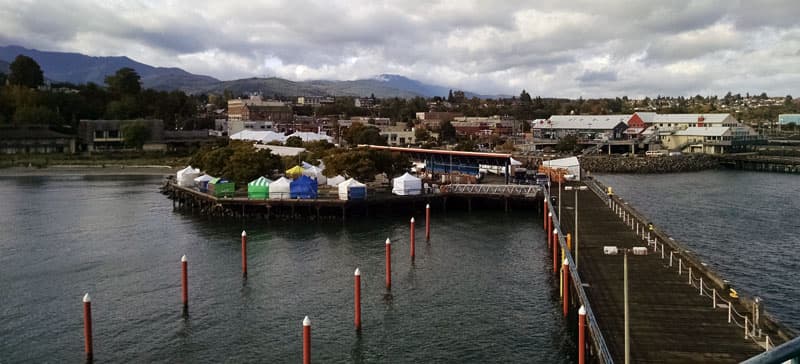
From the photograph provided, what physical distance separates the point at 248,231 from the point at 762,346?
29940 mm

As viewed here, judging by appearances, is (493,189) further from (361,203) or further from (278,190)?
(278,190)

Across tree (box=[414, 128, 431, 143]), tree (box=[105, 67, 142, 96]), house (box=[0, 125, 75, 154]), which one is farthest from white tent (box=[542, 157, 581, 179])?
tree (box=[105, 67, 142, 96])

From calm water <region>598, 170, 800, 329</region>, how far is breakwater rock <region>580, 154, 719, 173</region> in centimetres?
764

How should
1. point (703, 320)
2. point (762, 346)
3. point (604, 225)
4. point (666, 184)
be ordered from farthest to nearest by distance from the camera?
point (666, 184)
point (604, 225)
point (703, 320)
point (762, 346)

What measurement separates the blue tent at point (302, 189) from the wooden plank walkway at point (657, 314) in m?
21.8

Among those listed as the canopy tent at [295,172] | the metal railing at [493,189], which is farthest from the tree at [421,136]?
the metal railing at [493,189]

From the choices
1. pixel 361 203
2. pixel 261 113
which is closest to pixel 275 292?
pixel 361 203

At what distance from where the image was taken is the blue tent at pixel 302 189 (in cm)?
4438

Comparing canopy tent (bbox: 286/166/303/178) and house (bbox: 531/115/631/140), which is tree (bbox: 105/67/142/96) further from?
canopy tent (bbox: 286/166/303/178)

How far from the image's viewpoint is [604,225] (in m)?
32.6

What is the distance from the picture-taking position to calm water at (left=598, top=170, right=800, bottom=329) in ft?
84.3

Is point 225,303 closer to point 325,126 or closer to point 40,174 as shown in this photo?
point 40,174

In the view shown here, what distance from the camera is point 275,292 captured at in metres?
25.5

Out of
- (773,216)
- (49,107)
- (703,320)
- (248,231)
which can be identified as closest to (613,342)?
(703,320)
